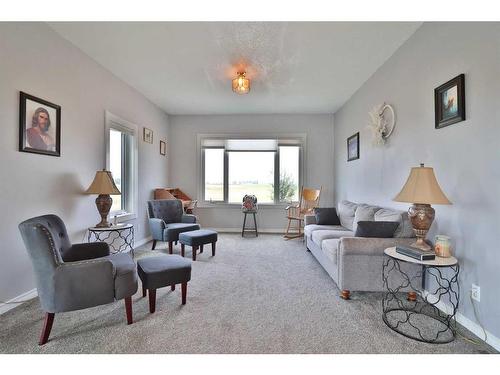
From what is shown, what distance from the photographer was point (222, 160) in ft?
19.8

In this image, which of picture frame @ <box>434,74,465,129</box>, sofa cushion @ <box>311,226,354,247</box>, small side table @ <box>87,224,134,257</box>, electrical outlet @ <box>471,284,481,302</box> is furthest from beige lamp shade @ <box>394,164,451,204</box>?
small side table @ <box>87,224,134,257</box>

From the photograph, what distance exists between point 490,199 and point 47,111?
156 inches

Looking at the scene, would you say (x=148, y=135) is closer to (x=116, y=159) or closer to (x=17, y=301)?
(x=116, y=159)

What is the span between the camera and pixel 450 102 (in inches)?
85.2

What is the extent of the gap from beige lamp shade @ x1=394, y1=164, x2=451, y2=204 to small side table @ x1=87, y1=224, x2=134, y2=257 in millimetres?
3070

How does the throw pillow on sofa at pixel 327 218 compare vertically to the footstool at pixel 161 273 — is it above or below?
above

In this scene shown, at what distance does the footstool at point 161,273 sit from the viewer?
7.23ft

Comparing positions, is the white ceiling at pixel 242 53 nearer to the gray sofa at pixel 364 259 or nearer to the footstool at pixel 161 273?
the gray sofa at pixel 364 259

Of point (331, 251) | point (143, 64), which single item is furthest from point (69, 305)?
point (143, 64)

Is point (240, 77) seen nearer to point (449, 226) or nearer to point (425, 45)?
point (425, 45)

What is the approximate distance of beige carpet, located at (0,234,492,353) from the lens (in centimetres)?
175

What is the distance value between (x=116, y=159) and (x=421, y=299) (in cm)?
446

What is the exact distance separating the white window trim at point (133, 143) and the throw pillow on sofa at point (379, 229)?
342 centimetres

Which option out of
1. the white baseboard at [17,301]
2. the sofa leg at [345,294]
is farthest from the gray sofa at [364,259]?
the white baseboard at [17,301]
